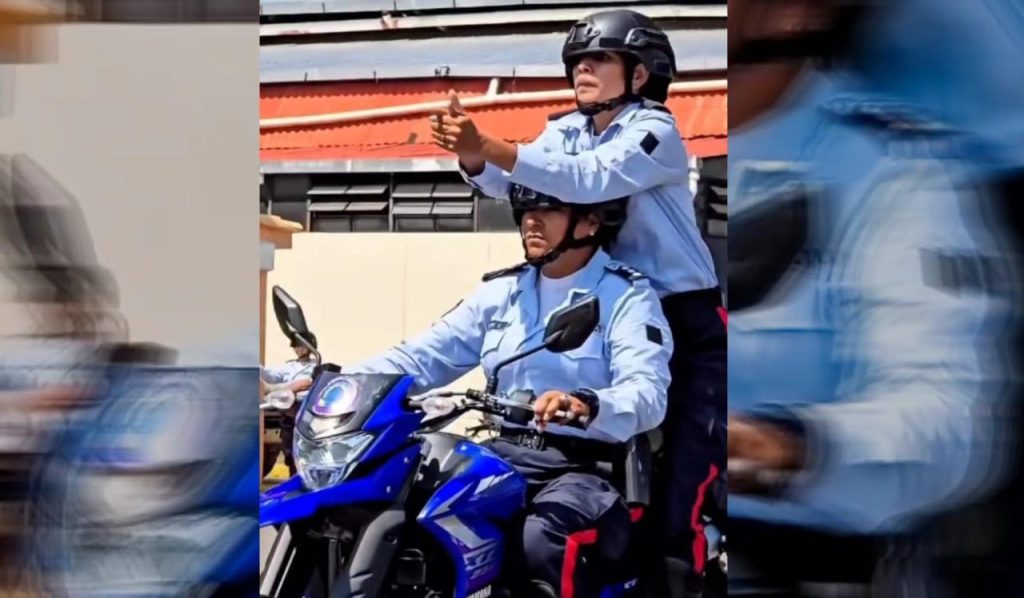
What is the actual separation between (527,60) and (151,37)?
0.92m

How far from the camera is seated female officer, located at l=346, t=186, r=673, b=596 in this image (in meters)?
3.04

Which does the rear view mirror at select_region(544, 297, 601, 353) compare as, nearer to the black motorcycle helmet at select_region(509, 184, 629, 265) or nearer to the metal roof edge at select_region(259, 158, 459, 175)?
the black motorcycle helmet at select_region(509, 184, 629, 265)

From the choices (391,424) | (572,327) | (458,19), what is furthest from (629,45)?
(391,424)

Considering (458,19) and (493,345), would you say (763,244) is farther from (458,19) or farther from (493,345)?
(458,19)

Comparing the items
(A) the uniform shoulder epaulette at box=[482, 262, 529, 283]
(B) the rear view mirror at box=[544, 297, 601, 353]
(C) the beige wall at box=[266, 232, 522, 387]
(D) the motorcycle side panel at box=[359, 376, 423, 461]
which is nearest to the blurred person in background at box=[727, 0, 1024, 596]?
(B) the rear view mirror at box=[544, 297, 601, 353]

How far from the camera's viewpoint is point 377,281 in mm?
3207

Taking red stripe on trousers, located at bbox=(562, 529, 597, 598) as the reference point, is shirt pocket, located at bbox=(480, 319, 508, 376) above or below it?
above

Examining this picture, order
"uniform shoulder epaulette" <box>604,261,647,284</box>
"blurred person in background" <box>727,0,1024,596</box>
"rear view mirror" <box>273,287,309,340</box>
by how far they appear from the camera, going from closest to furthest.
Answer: "blurred person in background" <box>727,0,1024,596</box> → "uniform shoulder epaulette" <box>604,261,647,284</box> → "rear view mirror" <box>273,287,309,340</box>

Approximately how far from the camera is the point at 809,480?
308 cm

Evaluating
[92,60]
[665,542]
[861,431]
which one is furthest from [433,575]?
[92,60]

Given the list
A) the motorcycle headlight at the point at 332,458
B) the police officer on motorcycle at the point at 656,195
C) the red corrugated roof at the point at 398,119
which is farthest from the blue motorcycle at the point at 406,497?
the red corrugated roof at the point at 398,119

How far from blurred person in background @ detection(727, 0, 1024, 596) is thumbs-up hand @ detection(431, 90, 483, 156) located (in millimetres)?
604

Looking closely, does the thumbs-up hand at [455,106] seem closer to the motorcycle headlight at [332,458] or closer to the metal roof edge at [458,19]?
the metal roof edge at [458,19]

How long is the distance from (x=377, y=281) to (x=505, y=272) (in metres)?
0.32
